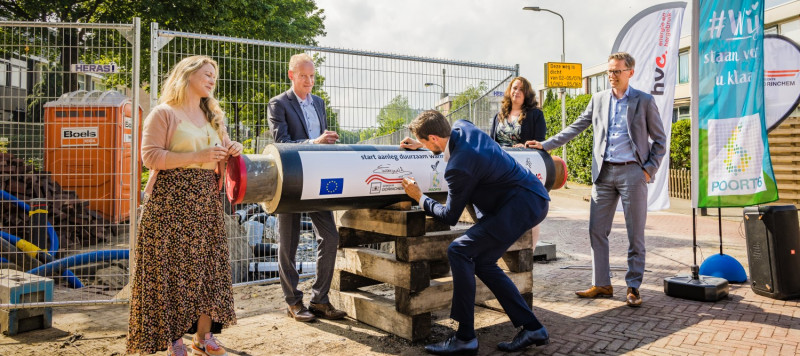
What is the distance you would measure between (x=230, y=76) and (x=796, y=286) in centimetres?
558

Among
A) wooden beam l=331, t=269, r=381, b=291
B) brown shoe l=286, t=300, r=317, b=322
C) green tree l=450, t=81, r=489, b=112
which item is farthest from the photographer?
green tree l=450, t=81, r=489, b=112

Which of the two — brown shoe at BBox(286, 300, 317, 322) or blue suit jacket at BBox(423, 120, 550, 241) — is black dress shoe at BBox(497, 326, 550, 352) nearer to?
blue suit jacket at BBox(423, 120, 550, 241)

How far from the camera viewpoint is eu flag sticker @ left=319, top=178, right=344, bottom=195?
3.53 meters

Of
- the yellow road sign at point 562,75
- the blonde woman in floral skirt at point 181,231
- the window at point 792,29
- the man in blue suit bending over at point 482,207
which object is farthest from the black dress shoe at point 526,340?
the window at point 792,29

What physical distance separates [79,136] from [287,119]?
2208 millimetres

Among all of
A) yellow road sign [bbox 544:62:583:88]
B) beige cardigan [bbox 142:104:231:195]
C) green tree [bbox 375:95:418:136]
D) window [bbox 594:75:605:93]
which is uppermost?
window [bbox 594:75:605:93]

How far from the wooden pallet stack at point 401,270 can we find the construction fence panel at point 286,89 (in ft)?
3.54

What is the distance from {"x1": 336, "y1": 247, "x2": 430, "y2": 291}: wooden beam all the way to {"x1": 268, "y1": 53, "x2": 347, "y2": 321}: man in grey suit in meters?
0.13

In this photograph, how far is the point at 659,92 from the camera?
23.4 feet

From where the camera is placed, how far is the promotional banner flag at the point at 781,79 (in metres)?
9.36

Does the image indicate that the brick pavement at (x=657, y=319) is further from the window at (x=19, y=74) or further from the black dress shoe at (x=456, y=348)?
the window at (x=19, y=74)

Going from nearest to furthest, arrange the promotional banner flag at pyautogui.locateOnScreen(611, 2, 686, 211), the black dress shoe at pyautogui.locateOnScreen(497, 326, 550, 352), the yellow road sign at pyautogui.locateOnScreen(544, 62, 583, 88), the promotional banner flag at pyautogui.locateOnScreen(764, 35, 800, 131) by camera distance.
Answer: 1. the black dress shoe at pyautogui.locateOnScreen(497, 326, 550, 352)
2. the promotional banner flag at pyautogui.locateOnScreen(611, 2, 686, 211)
3. the promotional banner flag at pyautogui.locateOnScreen(764, 35, 800, 131)
4. the yellow road sign at pyautogui.locateOnScreen(544, 62, 583, 88)

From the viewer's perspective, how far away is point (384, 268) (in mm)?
3859

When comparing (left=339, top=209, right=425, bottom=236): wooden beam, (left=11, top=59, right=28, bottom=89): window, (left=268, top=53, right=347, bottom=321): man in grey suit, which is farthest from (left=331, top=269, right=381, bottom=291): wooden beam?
(left=11, top=59, right=28, bottom=89): window
